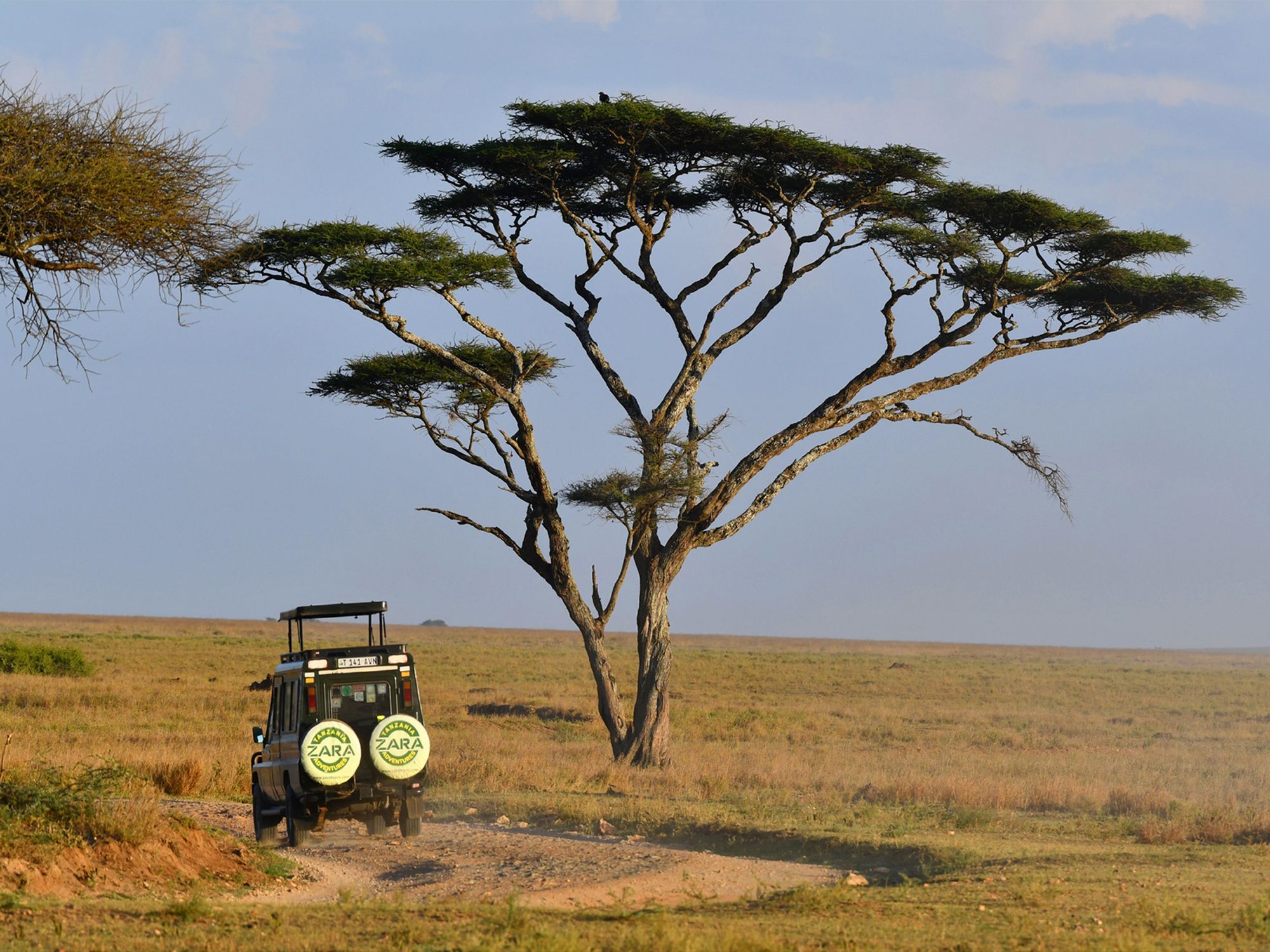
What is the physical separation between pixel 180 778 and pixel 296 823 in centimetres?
487

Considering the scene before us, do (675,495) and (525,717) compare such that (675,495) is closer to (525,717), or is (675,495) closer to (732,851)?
(732,851)

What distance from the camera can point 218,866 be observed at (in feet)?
36.3

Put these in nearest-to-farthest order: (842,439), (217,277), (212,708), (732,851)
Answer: (732,851) → (217,277) → (842,439) → (212,708)

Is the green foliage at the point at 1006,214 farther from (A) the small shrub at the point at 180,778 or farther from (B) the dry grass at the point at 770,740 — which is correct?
(A) the small shrub at the point at 180,778

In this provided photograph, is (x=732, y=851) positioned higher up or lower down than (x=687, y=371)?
lower down

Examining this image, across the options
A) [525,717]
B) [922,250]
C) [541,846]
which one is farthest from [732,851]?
[525,717]

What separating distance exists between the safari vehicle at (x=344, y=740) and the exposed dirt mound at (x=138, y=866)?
0.98 meters

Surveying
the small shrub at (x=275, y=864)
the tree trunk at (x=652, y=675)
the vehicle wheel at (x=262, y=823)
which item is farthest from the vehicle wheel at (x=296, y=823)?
the tree trunk at (x=652, y=675)

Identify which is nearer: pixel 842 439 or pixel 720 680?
pixel 842 439

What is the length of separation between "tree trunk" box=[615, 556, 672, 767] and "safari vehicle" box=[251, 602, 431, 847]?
874 centimetres

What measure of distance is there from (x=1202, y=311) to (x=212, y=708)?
23668 mm

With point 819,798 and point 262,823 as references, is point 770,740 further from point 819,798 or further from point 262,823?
point 262,823

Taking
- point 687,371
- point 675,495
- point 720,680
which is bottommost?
point 720,680

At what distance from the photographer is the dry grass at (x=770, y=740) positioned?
16875 millimetres
